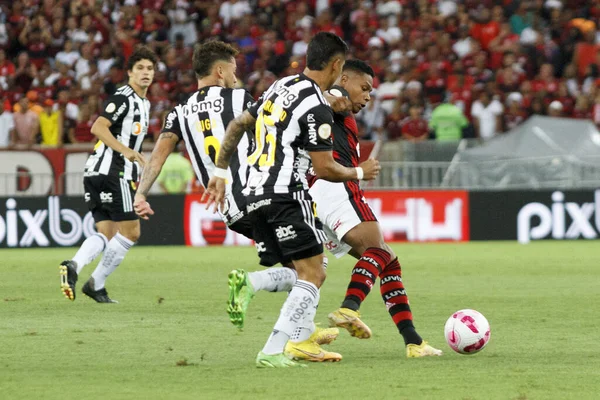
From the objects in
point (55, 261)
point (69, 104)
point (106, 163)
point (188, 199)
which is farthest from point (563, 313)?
point (69, 104)

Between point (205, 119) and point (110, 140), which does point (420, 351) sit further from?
point (110, 140)

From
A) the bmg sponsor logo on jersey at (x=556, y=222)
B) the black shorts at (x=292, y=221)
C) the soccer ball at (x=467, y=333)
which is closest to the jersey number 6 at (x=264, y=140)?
the black shorts at (x=292, y=221)

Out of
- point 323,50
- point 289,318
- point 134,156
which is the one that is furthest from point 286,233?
point 134,156

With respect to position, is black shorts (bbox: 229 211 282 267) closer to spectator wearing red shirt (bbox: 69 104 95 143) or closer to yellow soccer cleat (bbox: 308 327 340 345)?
yellow soccer cleat (bbox: 308 327 340 345)

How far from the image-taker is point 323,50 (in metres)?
7.04

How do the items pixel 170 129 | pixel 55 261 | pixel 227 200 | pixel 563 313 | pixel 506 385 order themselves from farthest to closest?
pixel 55 261 < pixel 563 313 < pixel 170 129 < pixel 227 200 < pixel 506 385

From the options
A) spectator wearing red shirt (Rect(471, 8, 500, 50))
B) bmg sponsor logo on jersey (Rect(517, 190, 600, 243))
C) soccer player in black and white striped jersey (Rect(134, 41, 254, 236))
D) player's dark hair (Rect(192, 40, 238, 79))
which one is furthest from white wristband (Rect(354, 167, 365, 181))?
spectator wearing red shirt (Rect(471, 8, 500, 50))

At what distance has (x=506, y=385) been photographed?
20.7ft

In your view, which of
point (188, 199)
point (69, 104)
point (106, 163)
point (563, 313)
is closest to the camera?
point (563, 313)

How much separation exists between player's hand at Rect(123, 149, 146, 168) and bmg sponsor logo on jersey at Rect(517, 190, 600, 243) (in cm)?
1142

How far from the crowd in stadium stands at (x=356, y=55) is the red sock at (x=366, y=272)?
14.3 metres

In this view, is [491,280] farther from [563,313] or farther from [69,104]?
[69,104]

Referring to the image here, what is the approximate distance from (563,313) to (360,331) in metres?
3.63

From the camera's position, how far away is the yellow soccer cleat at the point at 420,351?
7.55 meters
